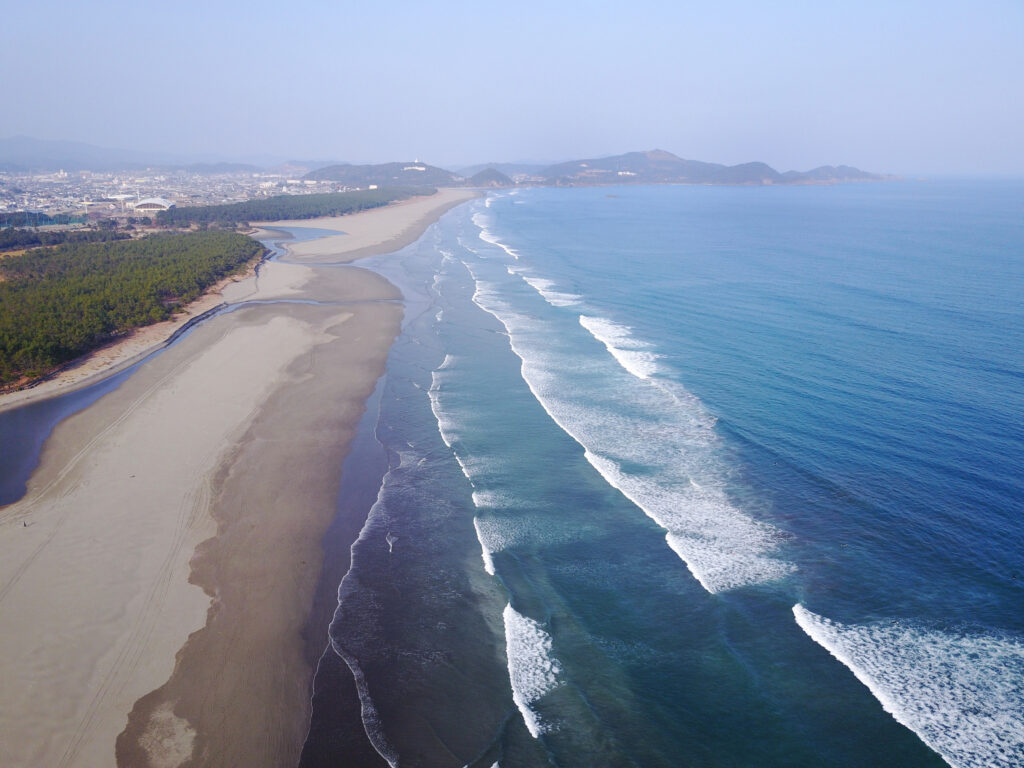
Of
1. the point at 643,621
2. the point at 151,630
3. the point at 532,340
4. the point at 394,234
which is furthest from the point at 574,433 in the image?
the point at 394,234

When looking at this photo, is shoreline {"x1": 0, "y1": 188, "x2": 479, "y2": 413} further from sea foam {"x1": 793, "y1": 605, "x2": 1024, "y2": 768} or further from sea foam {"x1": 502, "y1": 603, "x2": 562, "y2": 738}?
sea foam {"x1": 793, "y1": 605, "x2": 1024, "y2": 768}

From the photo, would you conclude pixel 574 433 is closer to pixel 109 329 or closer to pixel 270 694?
pixel 270 694

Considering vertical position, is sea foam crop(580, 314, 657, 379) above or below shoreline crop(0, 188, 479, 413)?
above

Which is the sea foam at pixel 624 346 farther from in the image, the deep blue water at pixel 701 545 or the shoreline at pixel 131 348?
the shoreline at pixel 131 348

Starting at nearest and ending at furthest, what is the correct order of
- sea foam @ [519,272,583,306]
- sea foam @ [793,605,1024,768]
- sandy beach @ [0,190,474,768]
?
sea foam @ [793,605,1024,768], sandy beach @ [0,190,474,768], sea foam @ [519,272,583,306]

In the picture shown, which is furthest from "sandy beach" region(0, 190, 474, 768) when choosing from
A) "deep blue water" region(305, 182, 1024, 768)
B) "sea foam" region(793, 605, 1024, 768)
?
"sea foam" region(793, 605, 1024, 768)

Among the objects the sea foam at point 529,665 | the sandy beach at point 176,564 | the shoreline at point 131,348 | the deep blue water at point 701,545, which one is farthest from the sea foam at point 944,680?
the shoreline at point 131,348
